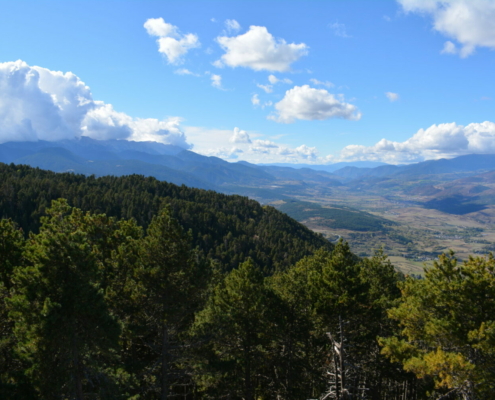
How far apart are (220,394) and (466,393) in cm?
1432

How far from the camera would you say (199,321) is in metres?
18.1

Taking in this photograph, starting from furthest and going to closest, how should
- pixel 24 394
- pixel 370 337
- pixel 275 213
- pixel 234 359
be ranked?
1. pixel 275 213
2. pixel 370 337
3. pixel 234 359
4. pixel 24 394

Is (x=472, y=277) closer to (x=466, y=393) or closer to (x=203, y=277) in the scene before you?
(x=466, y=393)

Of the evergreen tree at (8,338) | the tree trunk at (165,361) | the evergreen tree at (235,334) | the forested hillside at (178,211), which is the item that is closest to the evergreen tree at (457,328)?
the evergreen tree at (235,334)

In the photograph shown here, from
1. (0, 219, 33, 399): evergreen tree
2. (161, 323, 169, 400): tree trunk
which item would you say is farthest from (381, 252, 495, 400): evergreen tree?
(0, 219, 33, 399): evergreen tree

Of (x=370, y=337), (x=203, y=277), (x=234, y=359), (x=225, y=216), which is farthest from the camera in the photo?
(x=225, y=216)

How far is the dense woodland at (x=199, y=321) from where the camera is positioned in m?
12.1

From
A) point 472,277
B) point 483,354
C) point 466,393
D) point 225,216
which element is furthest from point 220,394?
point 225,216

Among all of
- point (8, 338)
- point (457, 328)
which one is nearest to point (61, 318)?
point (8, 338)

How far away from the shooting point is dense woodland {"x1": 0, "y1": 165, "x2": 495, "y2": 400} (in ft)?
39.7

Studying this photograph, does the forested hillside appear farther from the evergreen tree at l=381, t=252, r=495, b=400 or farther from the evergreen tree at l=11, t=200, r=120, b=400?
the evergreen tree at l=381, t=252, r=495, b=400

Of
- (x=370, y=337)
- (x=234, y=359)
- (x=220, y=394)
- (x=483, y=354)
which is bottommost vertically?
(x=220, y=394)

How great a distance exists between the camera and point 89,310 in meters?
12.2

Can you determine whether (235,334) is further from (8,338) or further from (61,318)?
(8,338)
